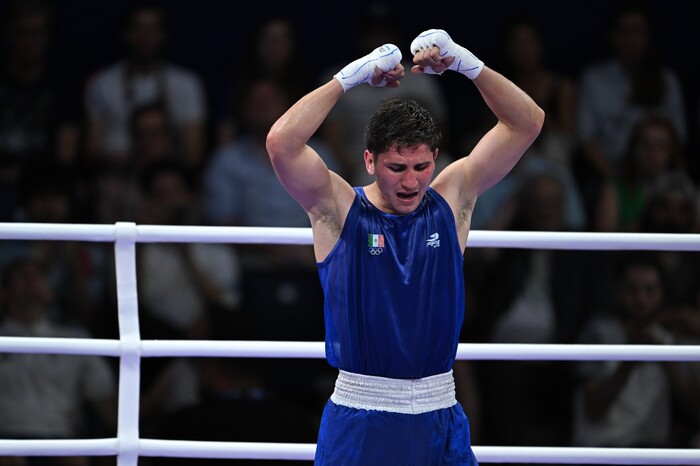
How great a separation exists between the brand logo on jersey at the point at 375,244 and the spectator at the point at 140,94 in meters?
3.27

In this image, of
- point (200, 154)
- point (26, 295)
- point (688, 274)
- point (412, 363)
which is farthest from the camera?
point (200, 154)

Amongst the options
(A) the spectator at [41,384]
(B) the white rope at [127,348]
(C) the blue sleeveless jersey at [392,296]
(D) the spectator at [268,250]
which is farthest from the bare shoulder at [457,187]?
(A) the spectator at [41,384]

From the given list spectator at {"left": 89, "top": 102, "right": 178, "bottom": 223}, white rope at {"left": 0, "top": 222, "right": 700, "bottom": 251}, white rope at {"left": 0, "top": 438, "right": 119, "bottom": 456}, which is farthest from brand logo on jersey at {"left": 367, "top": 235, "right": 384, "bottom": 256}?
spectator at {"left": 89, "top": 102, "right": 178, "bottom": 223}

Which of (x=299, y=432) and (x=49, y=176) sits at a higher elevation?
(x=49, y=176)

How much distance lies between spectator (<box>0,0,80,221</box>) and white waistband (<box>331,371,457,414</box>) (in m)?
3.50

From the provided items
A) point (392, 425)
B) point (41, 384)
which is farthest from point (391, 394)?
point (41, 384)

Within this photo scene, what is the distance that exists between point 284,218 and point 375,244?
2.95 m

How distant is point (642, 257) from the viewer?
5.35 meters

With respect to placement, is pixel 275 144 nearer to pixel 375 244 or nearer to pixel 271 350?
pixel 375 244

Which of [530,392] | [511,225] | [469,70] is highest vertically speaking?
[469,70]

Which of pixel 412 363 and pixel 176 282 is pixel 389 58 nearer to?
pixel 412 363

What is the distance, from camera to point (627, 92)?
21.2 feet

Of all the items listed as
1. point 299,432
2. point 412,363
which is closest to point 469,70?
point 412,363

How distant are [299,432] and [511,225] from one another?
6.98 ft
